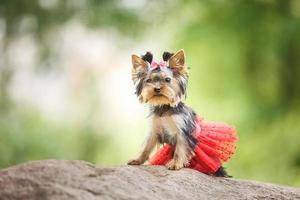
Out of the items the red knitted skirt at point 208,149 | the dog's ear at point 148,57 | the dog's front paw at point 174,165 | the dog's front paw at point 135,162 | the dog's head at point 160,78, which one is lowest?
the dog's front paw at point 135,162

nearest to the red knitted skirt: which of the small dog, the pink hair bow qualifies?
the small dog

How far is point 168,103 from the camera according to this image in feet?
12.1

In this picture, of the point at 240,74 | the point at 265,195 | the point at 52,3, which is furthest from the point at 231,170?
the point at 265,195

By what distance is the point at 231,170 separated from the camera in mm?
7594

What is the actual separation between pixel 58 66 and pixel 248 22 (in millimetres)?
2272

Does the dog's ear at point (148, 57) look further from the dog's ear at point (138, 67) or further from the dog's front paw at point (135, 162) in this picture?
the dog's front paw at point (135, 162)

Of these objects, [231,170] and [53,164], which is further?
[231,170]

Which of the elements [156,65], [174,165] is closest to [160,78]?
[156,65]

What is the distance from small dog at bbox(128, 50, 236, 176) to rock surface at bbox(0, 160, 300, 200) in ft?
0.42

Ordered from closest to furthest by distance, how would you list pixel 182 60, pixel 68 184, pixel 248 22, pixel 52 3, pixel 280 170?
pixel 68 184 → pixel 182 60 → pixel 280 170 → pixel 248 22 → pixel 52 3

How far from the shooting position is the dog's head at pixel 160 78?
363 centimetres

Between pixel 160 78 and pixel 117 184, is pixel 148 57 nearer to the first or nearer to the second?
pixel 160 78

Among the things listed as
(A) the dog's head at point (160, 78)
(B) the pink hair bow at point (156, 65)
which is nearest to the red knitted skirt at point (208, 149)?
(A) the dog's head at point (160, 78)

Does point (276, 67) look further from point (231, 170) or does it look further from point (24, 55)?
point (24, 55)
